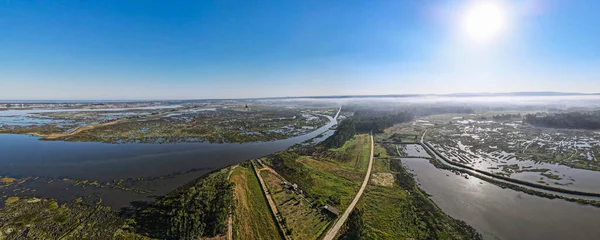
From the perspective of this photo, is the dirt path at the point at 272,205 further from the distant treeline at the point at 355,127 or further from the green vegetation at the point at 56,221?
the distant treeline at the point at 355,127

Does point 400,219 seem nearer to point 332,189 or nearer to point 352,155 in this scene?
point 332,189

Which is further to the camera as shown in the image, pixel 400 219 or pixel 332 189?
pixel 332 189

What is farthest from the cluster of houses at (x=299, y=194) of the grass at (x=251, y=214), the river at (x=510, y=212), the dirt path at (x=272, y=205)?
the river at (x=510, y=212)

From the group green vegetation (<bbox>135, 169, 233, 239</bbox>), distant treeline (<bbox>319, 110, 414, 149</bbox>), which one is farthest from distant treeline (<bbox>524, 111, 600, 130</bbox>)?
green vegetation (<bbox>135, 169, 233, 239</bbox>)

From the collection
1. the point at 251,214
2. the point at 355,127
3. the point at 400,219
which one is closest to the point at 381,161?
the point at 400,219

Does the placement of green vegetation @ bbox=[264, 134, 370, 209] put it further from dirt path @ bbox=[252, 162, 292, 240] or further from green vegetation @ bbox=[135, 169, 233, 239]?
green vegetation @ bbox=[135, 169, 233, 239]

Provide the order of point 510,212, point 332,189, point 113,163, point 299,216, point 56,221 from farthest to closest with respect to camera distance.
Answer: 1. point 113,163
2. point 332,189
3. point 510,212
4. point 299,216
5. point 56,221

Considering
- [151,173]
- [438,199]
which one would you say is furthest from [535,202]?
[151,173]
